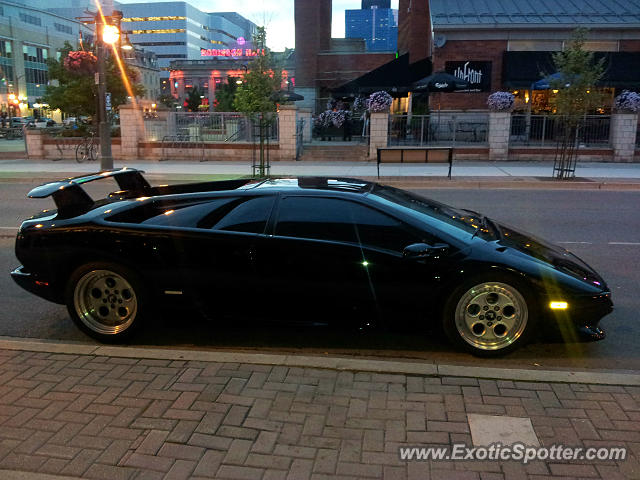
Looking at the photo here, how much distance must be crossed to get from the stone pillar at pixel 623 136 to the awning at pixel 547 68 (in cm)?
562

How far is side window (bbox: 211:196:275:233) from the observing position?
4.64 metres

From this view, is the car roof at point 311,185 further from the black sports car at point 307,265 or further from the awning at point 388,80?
the awning at point 388,80

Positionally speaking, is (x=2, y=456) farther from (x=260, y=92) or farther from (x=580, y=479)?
(x=260, y=92)

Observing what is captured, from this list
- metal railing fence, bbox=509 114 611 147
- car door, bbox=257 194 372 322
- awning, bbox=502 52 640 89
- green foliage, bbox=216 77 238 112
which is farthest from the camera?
green foliage, bbox=216 77 238 112

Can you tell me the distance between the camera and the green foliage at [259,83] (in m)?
18.0

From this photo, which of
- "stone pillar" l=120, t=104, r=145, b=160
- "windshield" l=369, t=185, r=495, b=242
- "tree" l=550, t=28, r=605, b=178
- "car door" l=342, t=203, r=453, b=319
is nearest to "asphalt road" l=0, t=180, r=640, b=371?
"car door" l=342, t=203, r=453, b=319

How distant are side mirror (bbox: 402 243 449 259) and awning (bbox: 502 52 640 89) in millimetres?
25974

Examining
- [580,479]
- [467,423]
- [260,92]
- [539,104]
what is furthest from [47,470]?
[539,104]

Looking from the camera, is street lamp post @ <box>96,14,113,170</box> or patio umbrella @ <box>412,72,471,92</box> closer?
street lamp post @ <box>96,14,113,170</box>

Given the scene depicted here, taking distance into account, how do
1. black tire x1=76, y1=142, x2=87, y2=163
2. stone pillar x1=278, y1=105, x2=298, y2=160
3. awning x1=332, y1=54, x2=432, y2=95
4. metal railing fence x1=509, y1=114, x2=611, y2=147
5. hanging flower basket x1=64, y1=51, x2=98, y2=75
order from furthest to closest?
hanging flower basket x1=64, y1=51, x2=98, y2=75 < awning x1=332, y1=54, x2=432, y2=95 < black tire x1=76, y1=142, x2=87, y2=163 < stone pillar x1=278, y1=105, x2=298, y2=160 < metal railing fence x1=509, y1=114, x2=611, y2=147

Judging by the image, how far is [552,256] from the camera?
4754mm

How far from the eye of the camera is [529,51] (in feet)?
96.5

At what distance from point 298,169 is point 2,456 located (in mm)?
17937

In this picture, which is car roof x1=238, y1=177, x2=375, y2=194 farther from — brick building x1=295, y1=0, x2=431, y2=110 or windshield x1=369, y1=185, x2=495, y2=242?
brick building x1=295, y1=0, x2=431, y2=110
